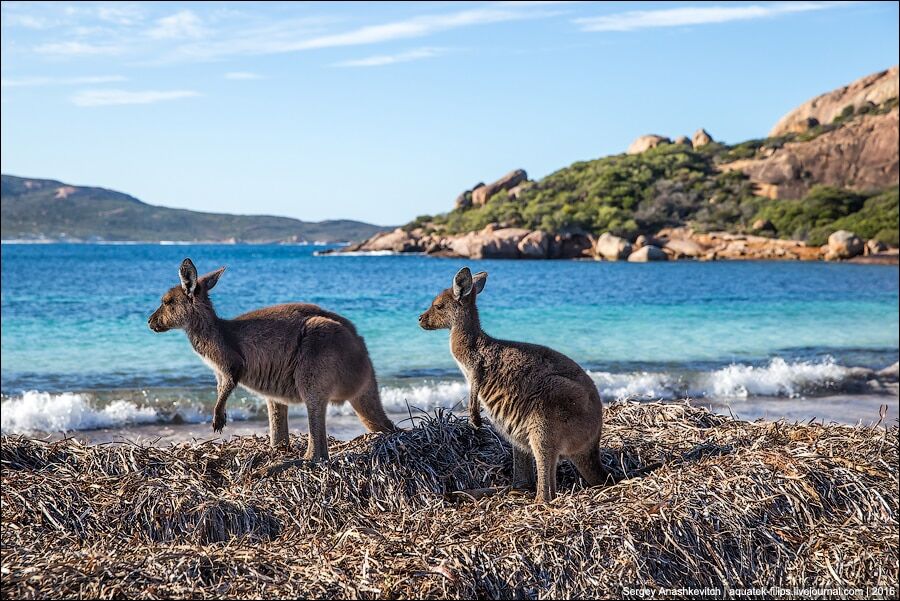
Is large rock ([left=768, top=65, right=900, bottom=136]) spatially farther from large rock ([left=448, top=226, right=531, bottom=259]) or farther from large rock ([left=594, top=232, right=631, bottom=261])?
large rock ([left=448, top=226, right=531, bottom=259])

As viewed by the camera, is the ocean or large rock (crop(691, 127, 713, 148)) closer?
the ocean

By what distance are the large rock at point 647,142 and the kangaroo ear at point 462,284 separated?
111 metres

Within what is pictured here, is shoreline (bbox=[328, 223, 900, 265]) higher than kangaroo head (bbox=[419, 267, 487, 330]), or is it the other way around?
kangaroo head (bbox=[419, 267, 487, 330])

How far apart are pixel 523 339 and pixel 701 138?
96351mm

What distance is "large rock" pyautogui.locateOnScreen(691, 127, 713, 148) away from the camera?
360 feet

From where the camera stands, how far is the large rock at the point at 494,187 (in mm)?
98062

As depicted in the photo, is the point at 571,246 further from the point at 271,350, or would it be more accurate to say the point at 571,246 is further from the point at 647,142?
the point at 271,350

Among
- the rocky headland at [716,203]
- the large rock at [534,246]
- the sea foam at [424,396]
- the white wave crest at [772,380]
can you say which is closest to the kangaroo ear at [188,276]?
the sea foam at [424,396]

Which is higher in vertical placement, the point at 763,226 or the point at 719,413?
the point at 763,226

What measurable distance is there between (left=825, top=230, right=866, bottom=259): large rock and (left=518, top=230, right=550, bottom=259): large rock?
65.2ft

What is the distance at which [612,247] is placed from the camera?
64.9 m

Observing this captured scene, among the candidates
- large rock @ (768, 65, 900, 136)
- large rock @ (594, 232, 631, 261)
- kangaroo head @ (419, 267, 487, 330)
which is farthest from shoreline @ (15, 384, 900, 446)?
large rock @ (768, 65, 900, 136)

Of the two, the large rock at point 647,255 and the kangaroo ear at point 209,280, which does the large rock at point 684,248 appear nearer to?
the large rock at point 647,255

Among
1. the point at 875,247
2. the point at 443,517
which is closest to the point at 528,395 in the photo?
the point at 443,517
